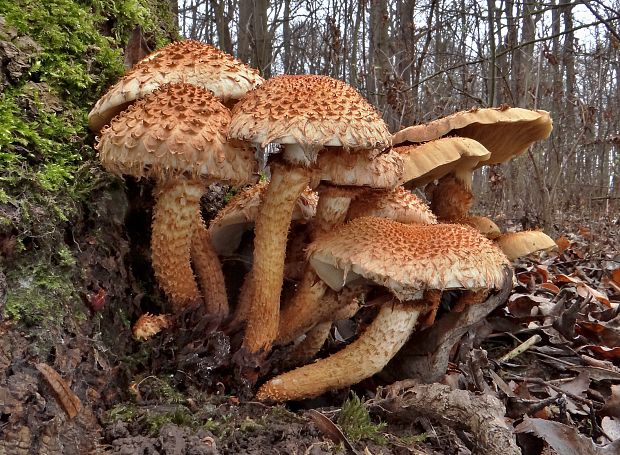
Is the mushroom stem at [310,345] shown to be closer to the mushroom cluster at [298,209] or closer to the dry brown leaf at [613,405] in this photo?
the mushroom cluster at [298,209]

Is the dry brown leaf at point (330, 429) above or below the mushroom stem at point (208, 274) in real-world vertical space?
below

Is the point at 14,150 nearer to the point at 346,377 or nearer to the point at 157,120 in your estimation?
the point at 157,120

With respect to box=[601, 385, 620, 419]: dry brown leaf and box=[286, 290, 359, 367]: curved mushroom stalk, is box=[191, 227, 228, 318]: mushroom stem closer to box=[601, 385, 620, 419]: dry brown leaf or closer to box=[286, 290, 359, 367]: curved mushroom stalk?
box=[286, 290, 359, 367]: curved mushroom stalk

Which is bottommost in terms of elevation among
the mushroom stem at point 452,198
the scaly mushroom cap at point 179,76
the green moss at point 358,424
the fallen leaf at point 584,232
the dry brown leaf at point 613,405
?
the fallen leaf at point 584,232

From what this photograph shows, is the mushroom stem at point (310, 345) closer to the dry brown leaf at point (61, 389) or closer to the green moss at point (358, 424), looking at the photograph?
the green moss at point (358, 424)

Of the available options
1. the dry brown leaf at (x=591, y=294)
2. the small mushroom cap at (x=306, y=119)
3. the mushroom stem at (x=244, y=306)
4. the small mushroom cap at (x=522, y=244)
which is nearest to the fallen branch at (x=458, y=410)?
the mushroom stem at (x=244, y=306)

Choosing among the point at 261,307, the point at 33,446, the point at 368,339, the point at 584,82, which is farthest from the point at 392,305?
the point at 584,82

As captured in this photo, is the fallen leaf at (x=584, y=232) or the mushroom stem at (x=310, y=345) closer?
the mushroom stem at (x=310, y=345)

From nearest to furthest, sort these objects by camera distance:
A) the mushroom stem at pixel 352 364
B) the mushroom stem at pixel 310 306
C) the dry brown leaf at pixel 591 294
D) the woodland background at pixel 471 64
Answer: the mushroom stem at pixel 352 364
the mushroom stem at pixel 310 306
the dry brown leaf at pixel 591 294
the woodland background at pixel 471 64

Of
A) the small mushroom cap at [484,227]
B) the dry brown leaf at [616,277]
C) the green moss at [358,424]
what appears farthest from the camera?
the dry brown leaf at [616,277]
